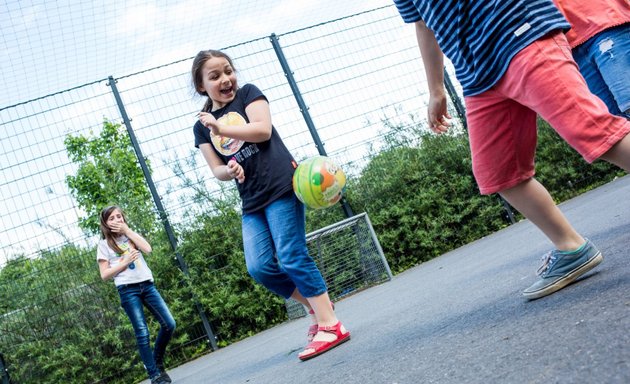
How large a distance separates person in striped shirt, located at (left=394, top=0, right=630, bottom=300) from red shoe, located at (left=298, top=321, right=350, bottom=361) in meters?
1.30

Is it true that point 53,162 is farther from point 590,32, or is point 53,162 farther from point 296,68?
point 590,32

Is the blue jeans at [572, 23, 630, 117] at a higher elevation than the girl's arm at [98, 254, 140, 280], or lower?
lower

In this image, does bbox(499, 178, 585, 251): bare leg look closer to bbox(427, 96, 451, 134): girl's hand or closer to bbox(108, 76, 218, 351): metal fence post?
bbox(427, 96, 451, 134): girl's hand

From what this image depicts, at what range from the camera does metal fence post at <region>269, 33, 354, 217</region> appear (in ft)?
29.3

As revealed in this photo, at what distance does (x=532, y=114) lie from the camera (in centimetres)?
247

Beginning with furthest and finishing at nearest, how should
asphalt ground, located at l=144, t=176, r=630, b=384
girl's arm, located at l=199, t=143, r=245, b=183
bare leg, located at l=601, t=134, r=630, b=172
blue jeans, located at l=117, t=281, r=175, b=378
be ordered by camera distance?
blue jeans, located at l=117, t=281, r=175, b=378 < girl's arm, located at l=199, t=143, r=245, b=183 < bare leg, located at l=601, t=134, r=630, b=172 < asphalt ground, located at l=144, t=176, r=630, b=384

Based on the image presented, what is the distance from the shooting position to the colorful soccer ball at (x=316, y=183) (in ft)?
12.0

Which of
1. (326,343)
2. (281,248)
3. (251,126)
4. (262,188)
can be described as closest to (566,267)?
(326,343)

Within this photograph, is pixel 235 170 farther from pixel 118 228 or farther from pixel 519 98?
pixel 118 228

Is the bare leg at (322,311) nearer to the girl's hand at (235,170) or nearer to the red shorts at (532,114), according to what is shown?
the girl's hand at (235,170)

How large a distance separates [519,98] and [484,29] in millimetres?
280

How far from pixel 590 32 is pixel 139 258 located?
169 inches

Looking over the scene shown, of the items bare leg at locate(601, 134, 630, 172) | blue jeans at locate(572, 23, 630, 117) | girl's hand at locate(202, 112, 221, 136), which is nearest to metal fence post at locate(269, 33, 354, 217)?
girl's hand at locate(202, 112, 221, 136)

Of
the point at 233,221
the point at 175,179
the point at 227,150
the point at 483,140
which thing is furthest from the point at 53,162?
the point at 483,140
